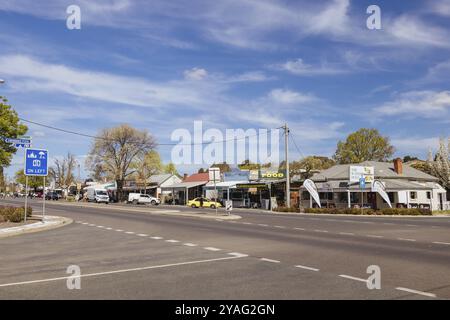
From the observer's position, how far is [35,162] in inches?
912

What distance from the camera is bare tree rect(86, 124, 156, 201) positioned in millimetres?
79750

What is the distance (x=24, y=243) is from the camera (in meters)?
15.8

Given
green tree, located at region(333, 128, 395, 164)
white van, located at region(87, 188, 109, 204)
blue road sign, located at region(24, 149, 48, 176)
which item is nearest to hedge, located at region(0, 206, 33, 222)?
blue road sign, located at region(24, 149, 48, 176)

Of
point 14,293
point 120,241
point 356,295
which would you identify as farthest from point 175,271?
point 120,241

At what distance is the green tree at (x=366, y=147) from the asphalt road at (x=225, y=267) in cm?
6939

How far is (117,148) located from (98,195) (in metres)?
11.8

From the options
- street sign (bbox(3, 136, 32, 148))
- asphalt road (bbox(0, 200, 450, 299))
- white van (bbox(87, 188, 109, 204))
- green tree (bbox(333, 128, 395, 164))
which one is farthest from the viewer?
green tree (bbox(333, 128, 395, 164))

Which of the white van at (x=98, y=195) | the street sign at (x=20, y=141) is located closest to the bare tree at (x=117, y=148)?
the white van at (x=98, y=195)

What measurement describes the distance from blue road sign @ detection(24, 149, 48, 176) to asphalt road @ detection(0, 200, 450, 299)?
658 centimetres

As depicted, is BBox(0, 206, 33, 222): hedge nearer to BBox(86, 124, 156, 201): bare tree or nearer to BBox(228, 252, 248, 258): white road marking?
BBox(228, 252, 248, 258): white road marking

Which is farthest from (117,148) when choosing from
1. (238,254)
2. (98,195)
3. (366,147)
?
(238,254)

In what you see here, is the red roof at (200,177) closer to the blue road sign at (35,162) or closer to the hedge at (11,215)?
the hedge at (11,215)

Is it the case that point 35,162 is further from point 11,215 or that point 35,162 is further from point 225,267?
point 225,267
